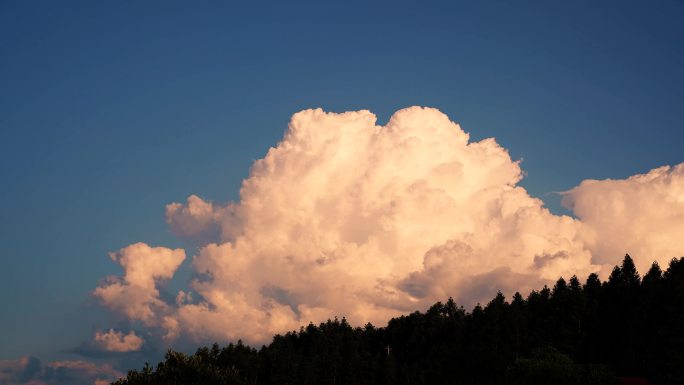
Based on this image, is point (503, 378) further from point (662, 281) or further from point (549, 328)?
point (662, 281)

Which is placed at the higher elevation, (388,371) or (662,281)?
(662,281)

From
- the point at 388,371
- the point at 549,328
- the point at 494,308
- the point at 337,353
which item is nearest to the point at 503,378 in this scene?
the point at 549,328

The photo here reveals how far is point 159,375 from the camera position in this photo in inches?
4845

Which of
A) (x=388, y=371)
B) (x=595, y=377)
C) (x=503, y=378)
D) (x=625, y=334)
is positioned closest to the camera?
(x=595, y=377)

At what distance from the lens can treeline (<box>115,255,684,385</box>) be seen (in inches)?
4882

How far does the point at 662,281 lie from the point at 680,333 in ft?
80.2

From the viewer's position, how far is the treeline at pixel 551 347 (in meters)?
124

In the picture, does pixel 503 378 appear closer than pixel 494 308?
Yes

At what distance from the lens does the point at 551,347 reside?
136 meters

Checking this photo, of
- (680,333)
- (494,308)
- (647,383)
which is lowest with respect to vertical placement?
(647,383)

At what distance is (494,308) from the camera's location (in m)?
168

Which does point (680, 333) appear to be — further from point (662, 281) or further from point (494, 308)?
point (494, 308)

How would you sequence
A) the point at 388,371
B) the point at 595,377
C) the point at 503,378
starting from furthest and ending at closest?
the point at 388,371, the point at 503,378, the point at 595,377

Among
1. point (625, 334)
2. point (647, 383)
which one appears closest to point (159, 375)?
point (647, 383)
